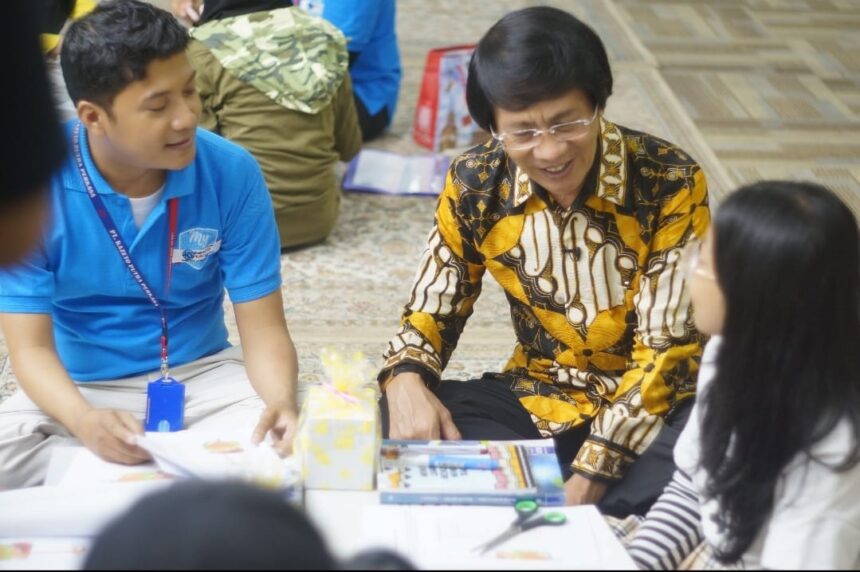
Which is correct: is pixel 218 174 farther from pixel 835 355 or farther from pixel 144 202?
pixel 835 355

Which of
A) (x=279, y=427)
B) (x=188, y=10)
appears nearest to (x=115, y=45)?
(x=279, y=427)

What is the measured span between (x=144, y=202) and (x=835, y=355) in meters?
1.15

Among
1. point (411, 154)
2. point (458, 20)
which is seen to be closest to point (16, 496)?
point (411, 154)

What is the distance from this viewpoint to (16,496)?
1600mm

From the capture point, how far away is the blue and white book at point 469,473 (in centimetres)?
158

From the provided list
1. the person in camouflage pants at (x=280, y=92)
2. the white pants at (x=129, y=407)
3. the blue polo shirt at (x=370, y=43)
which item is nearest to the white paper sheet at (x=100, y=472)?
the white pants at (x=129, y=407)

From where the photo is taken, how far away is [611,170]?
6.75ft

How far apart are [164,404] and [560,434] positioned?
0.67 m

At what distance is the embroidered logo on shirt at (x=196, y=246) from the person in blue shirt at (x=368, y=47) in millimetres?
2124

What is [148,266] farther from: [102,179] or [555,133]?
[555,133]

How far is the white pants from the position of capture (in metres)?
2.05

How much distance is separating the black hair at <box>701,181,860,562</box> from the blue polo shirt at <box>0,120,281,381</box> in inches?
37.0

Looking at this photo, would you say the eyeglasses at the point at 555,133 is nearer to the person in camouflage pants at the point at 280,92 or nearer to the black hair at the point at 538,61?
the black hair at the point at 538,61

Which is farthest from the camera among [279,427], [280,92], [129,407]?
[280,92]
